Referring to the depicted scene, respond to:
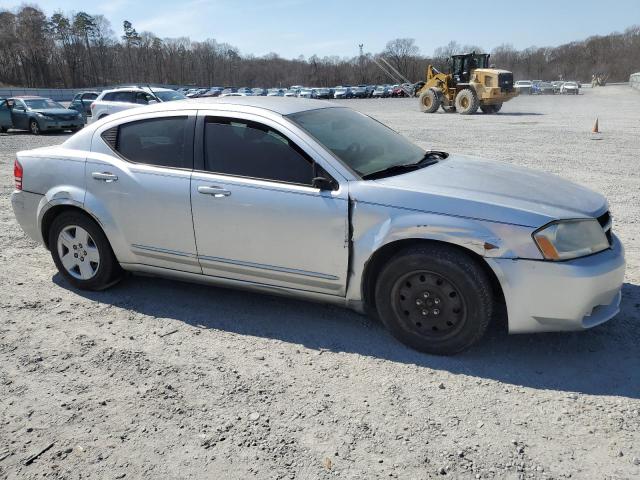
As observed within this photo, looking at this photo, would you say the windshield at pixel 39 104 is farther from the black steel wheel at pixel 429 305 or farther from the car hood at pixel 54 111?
the black steel wheel at pixel 429 305

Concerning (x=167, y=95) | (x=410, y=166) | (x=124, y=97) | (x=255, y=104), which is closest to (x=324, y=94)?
(x=167, y=95)

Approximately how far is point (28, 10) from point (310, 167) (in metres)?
125

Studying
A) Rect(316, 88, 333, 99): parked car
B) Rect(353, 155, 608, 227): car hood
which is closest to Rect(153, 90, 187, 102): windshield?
Rect(353, 155, 608, 227): car hood

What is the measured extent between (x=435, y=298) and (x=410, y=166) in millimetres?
1104

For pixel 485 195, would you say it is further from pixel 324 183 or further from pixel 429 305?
pixel 324 183

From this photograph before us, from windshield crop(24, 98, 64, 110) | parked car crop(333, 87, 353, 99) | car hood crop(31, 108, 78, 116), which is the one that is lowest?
car hood crop(31, 108, 78, 116)

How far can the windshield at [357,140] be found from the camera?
3777mm

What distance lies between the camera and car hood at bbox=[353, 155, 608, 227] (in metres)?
3.18

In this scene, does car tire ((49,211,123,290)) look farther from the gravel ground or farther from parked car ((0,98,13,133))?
parked car ((0,98,13,133))

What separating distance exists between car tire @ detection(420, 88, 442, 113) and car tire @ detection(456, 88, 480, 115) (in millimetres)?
1434

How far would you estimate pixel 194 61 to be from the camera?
141250mm

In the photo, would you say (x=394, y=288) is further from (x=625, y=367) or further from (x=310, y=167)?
(x=625, y=367)

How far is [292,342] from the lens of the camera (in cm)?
376

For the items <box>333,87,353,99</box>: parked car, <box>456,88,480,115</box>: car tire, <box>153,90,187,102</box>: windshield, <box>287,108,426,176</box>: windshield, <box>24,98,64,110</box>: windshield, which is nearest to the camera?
<box>287,108,426,176</box>: windshield
